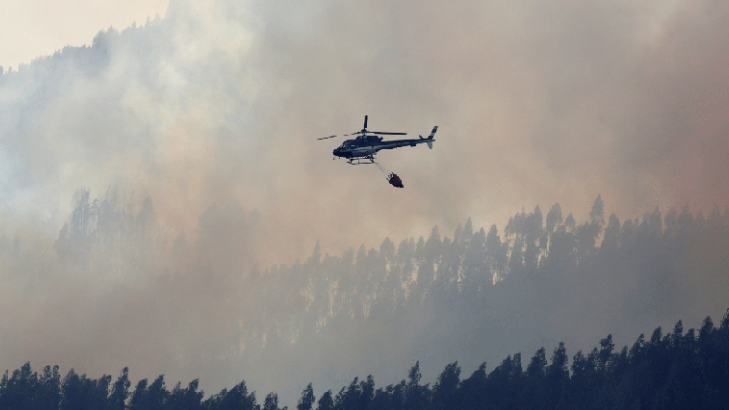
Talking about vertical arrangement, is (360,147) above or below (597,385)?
above

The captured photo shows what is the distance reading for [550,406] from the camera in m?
174

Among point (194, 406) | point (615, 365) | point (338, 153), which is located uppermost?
point (338, 153)

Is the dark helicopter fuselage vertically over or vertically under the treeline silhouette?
over

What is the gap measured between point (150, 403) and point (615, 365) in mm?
115173

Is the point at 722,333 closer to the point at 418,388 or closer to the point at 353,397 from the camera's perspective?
the point at 418,388

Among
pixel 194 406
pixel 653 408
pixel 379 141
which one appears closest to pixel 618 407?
pixel 653 408

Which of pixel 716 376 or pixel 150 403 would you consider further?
pixel 150 403

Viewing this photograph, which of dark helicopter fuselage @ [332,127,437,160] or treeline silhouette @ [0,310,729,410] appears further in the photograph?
treeline silhouette @ [0,310,729,410]

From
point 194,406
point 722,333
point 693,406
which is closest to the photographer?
point 693,406

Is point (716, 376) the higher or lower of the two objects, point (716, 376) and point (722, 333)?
the lower

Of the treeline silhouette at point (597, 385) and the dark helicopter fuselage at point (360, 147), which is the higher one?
the dark helicopter fuselage at point (360, 147)

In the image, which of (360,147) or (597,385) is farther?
(597,385)

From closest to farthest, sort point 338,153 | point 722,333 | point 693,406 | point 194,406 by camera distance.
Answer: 1. point 338,153
2. point 693,406
3. point 722,333
4. point 194,406

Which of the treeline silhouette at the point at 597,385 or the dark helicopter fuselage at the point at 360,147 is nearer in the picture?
the dark helicopter fuselage at the point at 360,147
